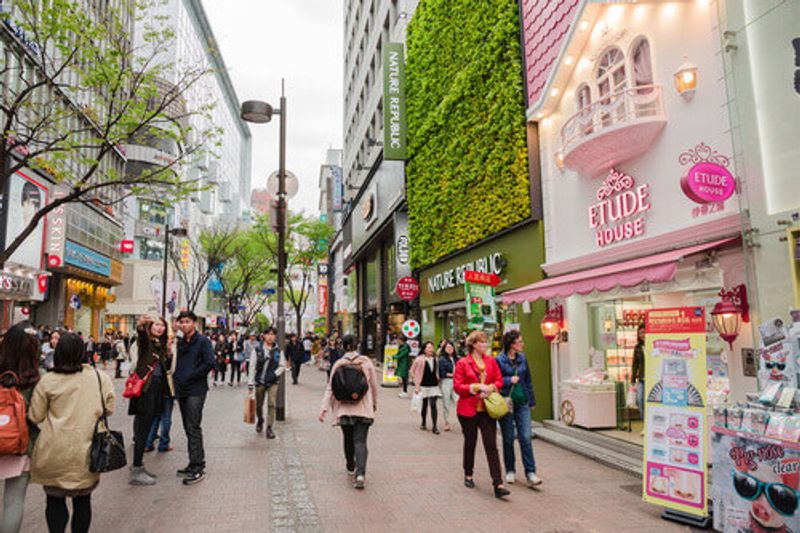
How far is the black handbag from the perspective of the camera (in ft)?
12.8

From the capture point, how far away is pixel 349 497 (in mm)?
5973

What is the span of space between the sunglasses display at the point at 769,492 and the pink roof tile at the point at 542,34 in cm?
848

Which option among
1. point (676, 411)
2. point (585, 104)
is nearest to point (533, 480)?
point (676, 411)

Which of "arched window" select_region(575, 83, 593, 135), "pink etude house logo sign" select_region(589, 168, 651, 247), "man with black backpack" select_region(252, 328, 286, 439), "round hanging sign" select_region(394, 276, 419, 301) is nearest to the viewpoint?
"pink etude house logo sign" select_region(589, 168, 651, 247)

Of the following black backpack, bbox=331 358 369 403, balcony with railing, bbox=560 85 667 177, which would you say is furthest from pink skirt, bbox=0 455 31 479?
balcony with railing, bbox=560 85 667 177

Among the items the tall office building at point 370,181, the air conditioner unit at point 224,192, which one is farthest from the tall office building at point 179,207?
the tall office building at point 370,181

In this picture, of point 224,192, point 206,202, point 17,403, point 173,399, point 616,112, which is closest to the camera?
point 17,403

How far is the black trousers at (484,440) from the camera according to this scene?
6035 mm

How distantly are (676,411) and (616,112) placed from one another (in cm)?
537

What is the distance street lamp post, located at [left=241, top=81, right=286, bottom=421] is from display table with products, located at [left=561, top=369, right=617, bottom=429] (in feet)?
17.7

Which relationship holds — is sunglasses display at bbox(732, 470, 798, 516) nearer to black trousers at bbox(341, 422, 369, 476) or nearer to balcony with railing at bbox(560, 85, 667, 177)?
black trousers at bbox(341, 422, 369, 476)

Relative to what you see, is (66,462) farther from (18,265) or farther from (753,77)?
(18,265)

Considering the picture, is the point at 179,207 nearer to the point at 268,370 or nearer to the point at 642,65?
the point at 268,370

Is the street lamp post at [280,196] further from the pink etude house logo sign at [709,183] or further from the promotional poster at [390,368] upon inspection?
the promotional poster at [390,368]
